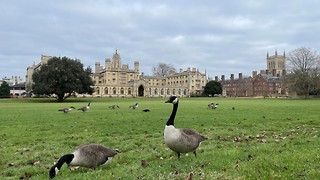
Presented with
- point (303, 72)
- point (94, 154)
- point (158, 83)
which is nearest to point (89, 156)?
point (94, 154)

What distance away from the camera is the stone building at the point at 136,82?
151 metres

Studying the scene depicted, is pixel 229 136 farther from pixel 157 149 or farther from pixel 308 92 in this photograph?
pixel 308 92

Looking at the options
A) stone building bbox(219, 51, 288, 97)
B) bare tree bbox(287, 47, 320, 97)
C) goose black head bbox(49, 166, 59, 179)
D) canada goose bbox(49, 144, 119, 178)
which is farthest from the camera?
stone building bbox(219, 51, 288, 97)

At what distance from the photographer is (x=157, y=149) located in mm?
10180

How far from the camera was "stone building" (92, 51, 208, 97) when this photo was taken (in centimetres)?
15125

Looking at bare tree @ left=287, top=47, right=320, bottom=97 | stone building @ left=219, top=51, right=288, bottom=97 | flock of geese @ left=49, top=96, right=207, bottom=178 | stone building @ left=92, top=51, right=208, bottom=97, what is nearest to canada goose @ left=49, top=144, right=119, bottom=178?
flock of geese @ left=49, top=96, right=207, bottom=178

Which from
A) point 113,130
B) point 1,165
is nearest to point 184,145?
point 1,165

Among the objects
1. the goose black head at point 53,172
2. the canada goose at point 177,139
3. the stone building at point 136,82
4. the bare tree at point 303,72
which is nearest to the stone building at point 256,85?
the stone building at point 136,82

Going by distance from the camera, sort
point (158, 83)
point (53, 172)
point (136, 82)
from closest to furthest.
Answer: point (53, 172), point (136, 82), point (158, 83)

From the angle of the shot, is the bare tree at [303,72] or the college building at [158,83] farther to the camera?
the college building at [158,83]

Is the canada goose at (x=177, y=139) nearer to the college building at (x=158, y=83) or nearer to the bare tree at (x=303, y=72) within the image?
the bare tree at (x=303, y=72)

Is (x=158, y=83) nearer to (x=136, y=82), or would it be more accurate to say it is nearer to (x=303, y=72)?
(x=136, y=82)

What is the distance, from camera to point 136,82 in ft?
498

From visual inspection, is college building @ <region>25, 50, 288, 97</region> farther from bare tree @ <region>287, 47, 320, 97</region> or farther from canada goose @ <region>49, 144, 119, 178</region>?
canada goose @ <region>49, 144, 119, 178</region>
